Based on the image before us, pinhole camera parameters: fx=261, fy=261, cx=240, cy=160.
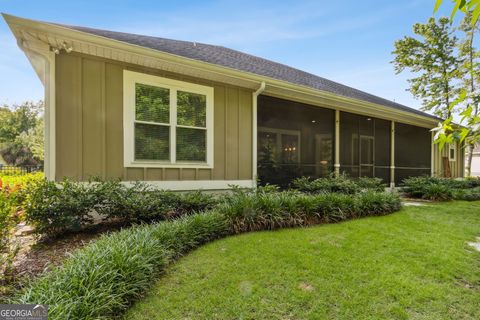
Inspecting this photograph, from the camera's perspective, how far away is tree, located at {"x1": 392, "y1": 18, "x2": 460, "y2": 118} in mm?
15891

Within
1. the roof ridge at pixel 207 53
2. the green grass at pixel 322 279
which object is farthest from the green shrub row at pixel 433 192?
the green grass at pixel 322 279

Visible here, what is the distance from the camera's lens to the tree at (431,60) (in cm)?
1589

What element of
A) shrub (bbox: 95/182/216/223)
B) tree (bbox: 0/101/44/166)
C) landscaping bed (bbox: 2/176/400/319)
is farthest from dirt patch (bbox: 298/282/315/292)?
tree (bbox: 0/101/44/166)

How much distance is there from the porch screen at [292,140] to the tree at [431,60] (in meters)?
11.7

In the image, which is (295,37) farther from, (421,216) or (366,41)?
(421,216)

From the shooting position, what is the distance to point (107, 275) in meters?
2.38

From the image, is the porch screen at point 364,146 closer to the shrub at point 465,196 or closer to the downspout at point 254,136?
the shrub at point 465,196

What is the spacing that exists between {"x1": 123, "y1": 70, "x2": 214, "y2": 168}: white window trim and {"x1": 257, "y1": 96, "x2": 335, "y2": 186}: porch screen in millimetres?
1585

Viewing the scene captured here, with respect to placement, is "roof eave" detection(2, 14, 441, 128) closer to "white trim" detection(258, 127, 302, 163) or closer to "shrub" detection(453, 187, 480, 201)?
"white trim" detection(258, 127, 302, 163)

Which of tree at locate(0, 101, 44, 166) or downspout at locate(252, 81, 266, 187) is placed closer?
downspout at locate(252, 81, 266, 187)

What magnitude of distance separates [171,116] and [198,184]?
1653 mm

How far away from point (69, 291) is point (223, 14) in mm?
8968

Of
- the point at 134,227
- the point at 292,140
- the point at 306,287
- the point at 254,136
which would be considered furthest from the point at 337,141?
the point at 134,227

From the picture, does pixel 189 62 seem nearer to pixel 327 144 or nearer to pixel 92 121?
pixel 92 121
